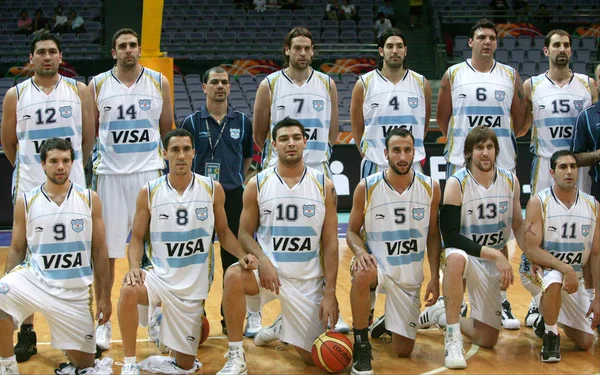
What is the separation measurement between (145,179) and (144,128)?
1.26 feet

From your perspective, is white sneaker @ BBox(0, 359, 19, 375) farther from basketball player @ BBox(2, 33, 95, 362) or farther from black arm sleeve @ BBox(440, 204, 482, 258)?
black arm sleeve @ BBox(440, 204, 482, 258)

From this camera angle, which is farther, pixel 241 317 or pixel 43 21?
pixel 43 21

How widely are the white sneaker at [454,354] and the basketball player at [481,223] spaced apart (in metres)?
0.31

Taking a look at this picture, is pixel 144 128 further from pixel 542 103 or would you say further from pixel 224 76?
pixel 542 103

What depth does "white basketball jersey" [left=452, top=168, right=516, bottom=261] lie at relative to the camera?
18.0 ft

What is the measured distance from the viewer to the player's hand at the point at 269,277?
4.94 m

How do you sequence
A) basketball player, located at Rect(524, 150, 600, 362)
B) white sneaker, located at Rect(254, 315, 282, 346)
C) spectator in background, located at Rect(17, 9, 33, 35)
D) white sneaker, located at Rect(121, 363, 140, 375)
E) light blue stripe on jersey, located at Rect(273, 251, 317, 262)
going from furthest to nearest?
spectator in background, located at Rect(17, 9, 33, 35), white sneaker, located at Rect(254, 315, 282, 346), basketball player, located at Rect(524, 150, 600, 362), light blue stripe on jersey, located at Rect(273, 251, 317, 262), white sneaker, located at Rect(121, 363, 140, 375)

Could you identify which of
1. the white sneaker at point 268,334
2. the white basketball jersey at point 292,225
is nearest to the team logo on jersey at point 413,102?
the white basketball jersey at point 292,225

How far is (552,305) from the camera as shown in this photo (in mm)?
5258

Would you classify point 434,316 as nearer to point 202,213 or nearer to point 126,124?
point 202,213

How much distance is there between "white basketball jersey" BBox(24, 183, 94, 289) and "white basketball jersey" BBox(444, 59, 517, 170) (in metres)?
2.90

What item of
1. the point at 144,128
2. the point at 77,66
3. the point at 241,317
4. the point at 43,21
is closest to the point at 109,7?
the point at 43,21

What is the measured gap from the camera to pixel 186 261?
5020 millimetres

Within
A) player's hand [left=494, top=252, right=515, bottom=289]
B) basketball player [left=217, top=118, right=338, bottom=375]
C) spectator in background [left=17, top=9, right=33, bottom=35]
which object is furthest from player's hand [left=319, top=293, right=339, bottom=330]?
spectator in background [left=17, top=9, right=33, bottom=35]
